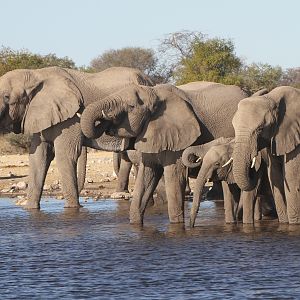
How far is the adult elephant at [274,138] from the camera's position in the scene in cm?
1366

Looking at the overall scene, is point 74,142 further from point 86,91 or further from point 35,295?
point 35,295

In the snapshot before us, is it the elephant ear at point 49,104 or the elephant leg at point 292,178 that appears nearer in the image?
the elephant leg at point 292,178

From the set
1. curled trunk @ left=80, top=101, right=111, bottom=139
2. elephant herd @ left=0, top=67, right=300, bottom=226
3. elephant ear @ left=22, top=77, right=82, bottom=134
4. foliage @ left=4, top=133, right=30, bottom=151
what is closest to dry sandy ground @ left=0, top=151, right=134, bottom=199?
elephant ear @ left=22, top=77, right=82, bottom=134

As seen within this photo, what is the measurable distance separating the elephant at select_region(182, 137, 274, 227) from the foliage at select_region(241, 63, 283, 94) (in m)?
25.6

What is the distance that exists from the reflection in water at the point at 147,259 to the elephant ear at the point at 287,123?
92 cm

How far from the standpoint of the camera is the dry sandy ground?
22.2 m

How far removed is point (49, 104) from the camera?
59.1ft

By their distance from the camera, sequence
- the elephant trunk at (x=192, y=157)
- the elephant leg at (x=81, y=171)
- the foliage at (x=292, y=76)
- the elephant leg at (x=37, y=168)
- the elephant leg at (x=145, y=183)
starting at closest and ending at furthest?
the elephant trunk at (x=192, y=157) → the elephant leg at (x=145, y=183) → the elephant leg at (x=37, y=168) → the elephant leg at (x=81, y=171) → the foliage at (x=292, y=76)

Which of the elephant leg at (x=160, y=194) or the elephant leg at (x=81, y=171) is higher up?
the elephant leg at (x=81, y=171)

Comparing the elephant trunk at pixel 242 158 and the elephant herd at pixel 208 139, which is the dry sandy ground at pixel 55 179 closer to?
the elephant herd at pixel 208 139

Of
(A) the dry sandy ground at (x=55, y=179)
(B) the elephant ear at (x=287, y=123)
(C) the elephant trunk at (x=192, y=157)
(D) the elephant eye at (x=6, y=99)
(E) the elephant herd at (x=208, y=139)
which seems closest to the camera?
(E) the elephant herd at (x=208, y=139)

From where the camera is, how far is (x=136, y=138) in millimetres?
14852

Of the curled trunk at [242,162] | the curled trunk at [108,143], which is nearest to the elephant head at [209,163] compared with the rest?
the curled trunk at [242,162]

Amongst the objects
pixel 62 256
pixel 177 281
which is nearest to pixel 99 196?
pixel 62 256
